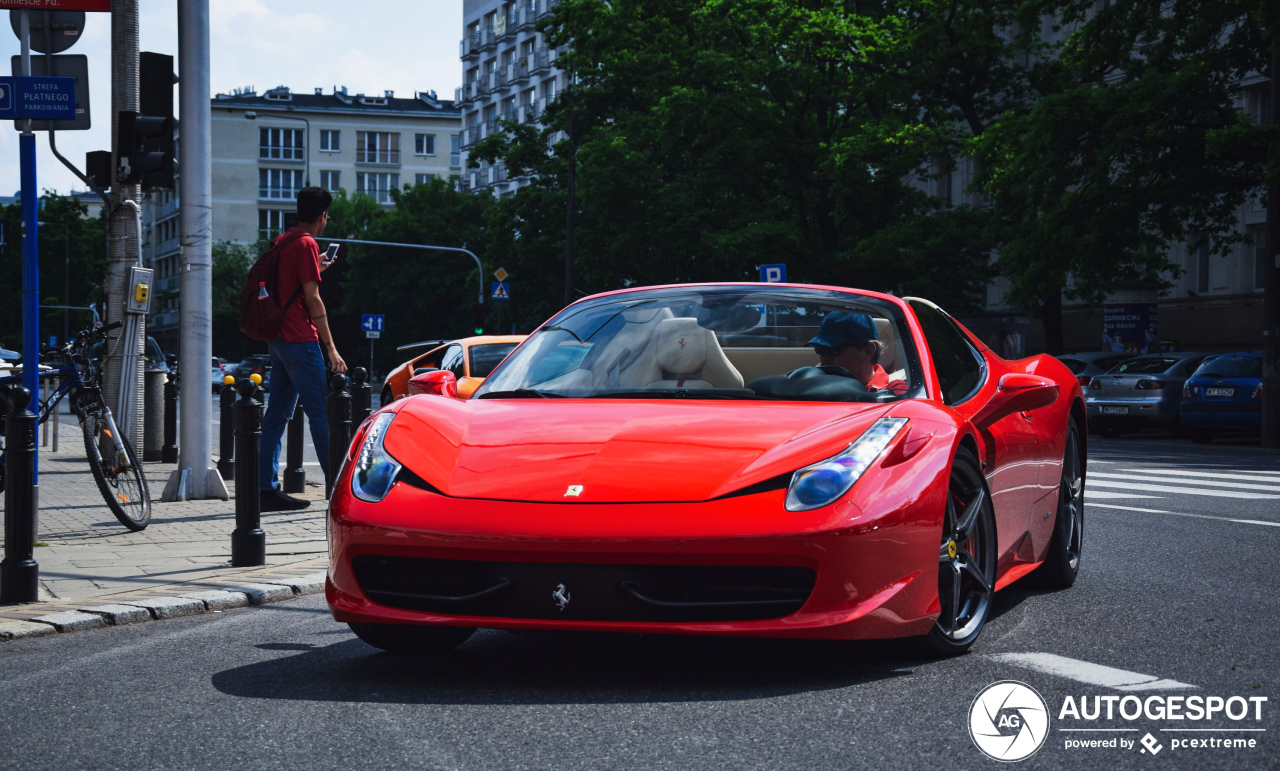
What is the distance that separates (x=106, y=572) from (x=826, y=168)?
1112 inches

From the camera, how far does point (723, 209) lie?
3678 centimetres

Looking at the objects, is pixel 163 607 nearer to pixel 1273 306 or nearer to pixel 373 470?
pixel 373 470

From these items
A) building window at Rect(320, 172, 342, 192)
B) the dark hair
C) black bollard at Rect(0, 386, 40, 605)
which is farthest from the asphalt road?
building window at Rect(320, 172, 342, 192)

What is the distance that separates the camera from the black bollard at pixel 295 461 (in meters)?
11.9

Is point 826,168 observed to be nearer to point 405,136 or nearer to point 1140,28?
point 1140,28

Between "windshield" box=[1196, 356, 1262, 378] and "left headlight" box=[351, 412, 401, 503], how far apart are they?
65.9 ft

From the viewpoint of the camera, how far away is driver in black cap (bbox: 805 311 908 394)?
5406mm

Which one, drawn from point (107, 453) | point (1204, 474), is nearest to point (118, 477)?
point (107, 453)

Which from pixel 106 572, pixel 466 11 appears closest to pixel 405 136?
pixel 466 11

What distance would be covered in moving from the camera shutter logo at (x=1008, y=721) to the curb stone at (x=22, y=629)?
3.43m

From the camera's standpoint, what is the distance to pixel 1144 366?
24906mm

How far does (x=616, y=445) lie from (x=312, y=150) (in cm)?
11389

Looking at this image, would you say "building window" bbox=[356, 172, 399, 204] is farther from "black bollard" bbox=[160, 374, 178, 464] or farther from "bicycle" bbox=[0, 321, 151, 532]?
"bicycle" bbox=[0, 321, 151, 532]

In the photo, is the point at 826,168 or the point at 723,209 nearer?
the point at 826,168
